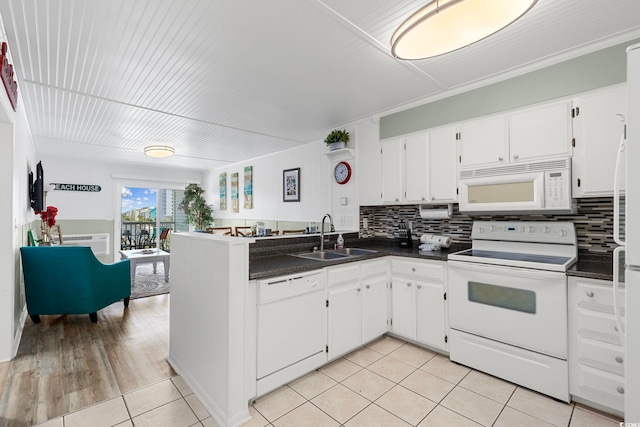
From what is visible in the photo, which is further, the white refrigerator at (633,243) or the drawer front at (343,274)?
the drawer front at (343,274)

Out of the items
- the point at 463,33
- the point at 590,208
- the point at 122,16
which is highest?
the point at 122,16

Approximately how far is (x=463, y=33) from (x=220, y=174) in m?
6.94

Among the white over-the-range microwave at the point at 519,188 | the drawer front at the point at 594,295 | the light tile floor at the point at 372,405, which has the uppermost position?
the white over-the-range microwave at the point at 519,188

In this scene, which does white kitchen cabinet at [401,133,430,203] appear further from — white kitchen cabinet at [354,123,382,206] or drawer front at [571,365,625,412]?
drawer front at [571,365,625,412]

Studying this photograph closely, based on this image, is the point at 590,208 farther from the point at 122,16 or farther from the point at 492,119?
the point at 122,16

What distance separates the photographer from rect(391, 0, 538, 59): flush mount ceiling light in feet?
4.83

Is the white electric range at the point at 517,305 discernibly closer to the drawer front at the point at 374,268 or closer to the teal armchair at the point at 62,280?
the drawer front at the point at 374,268

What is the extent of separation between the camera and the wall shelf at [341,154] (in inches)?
152

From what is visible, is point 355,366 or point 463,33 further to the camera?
point 355,366

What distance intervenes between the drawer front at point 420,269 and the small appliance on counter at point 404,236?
0.49 metres

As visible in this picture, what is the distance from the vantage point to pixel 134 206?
741 centimetres

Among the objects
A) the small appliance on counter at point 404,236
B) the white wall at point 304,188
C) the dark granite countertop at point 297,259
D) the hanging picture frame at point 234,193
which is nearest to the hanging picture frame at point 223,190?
the white wall at point 304,188

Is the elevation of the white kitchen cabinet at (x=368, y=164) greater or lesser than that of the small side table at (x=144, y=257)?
greater

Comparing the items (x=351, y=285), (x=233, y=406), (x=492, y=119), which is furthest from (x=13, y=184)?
(x=492, y=119)
